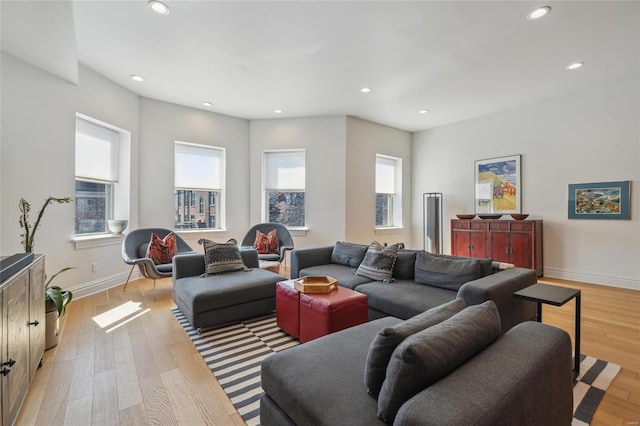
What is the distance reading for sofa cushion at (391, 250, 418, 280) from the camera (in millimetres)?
3109

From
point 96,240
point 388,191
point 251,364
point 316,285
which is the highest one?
point 388,191

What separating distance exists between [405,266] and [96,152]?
4454mm

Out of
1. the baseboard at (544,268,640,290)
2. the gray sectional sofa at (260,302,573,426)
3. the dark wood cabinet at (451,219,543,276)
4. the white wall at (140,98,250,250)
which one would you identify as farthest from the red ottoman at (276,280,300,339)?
the baseboard at (544,268,640,290)

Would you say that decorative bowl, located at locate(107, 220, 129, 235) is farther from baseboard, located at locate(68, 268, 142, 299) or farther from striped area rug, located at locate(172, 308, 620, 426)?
striped area rug, located at locate(172, 308, 620, 426)

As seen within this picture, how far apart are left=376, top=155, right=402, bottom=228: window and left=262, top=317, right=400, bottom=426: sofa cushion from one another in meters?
4.95

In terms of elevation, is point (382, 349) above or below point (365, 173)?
below

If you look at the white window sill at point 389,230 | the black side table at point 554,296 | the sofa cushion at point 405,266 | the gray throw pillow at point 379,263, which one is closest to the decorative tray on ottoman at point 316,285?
the gray throw pillow at point 379,263

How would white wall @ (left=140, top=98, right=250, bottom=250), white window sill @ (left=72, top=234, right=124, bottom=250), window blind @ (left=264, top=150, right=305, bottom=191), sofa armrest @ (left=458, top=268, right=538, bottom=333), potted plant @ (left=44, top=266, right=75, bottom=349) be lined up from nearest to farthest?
sofa armrest @ (left=458, top=268, right=538, bottom=333)
potted plant @ (left=44, top=266, right=75, bottom=349)
white window sill @ (left=72, top=234, right=124, bottom=250)
white wall @ (left=140, top=98, right=250, bottom=250)
window blind @ (left=264, top=150, right=305, bottom=191)

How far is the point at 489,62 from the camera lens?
357cm

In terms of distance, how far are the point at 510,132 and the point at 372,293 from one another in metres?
4.44

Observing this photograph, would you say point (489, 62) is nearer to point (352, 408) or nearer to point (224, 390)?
point (352, 408)

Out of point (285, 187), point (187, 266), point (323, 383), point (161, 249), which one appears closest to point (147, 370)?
point (187, 266)

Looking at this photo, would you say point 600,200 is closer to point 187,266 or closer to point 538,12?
point 538,12

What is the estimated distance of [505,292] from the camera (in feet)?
7.28
